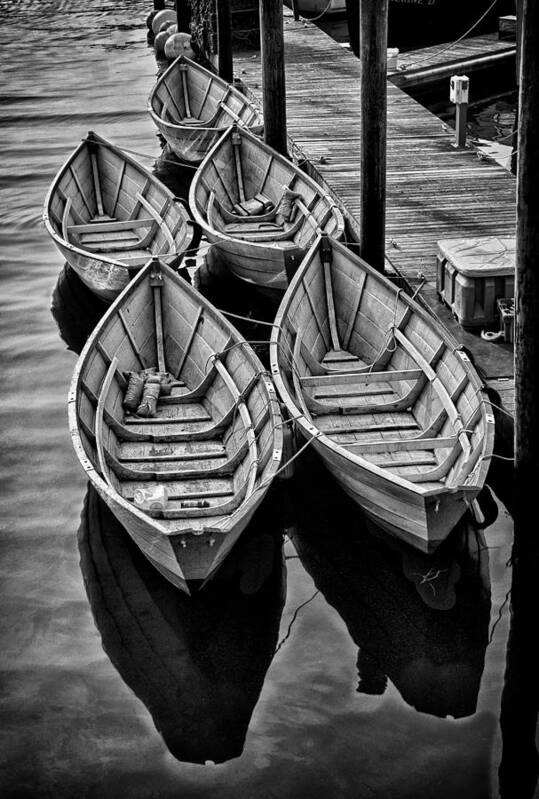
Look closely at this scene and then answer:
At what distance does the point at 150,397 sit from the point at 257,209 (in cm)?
682

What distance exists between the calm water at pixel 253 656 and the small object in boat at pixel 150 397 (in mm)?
1195

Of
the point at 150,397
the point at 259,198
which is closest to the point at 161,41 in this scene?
the point at 259,198

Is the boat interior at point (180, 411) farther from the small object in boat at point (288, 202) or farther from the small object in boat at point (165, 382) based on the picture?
the small object in boat at point (288, 202)

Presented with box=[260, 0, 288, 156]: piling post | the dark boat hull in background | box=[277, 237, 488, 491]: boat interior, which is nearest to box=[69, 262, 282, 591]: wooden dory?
box=[277, 237, 488, 491]: boat interior

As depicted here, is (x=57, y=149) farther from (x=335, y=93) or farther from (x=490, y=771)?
(x=490, y=771)

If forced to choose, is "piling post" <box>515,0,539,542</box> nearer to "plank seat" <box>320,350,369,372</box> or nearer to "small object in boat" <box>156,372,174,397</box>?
"plank seat" <box>320,350,369,372</box>

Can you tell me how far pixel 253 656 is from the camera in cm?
978

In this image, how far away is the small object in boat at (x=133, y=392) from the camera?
12.5 meters

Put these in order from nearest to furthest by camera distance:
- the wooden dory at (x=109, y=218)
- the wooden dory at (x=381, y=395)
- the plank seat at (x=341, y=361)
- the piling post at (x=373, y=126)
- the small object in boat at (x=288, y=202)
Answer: the wooden dory at (x=381, y=395), the plank seat at (x=341, y=361), the piling post at (x=373, y=126), the wooden dory at (x=109, y=218), the small object in boat at (x=288, y=202)

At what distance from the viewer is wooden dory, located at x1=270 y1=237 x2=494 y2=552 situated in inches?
402

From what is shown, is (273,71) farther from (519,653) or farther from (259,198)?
(519,653)

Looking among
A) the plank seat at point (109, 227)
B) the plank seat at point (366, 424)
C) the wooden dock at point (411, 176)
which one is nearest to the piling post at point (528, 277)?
the wooden dock at point (411, 176)

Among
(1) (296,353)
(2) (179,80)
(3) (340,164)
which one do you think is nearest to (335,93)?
(2) (179,80)

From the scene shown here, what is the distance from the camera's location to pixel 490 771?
330 inches
